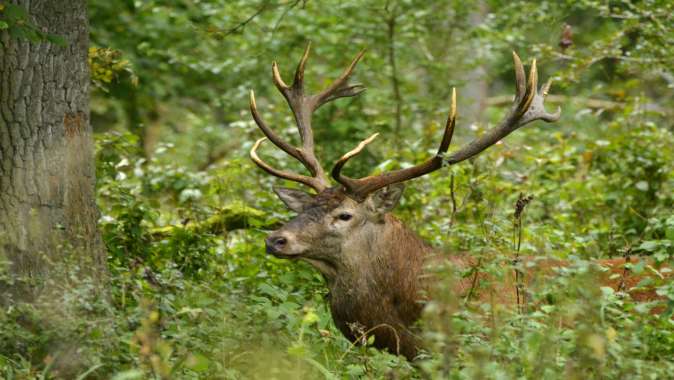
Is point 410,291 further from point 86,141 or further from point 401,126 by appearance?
point 401,126

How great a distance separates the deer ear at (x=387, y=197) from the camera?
20.8ft

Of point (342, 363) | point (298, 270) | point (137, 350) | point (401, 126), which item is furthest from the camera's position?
point (401, 126)

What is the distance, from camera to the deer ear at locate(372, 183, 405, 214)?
20.8ft

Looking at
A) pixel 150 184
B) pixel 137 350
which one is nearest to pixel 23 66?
pixel 137 350

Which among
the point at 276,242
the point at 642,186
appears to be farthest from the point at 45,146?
the point at 642,186

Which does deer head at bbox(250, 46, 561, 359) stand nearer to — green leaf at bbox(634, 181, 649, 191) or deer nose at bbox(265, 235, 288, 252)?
deer nose at bbox(265, 235, 288, 252)

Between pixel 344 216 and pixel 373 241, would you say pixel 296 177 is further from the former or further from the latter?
pixel 373 241

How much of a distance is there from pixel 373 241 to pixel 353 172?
286 cm

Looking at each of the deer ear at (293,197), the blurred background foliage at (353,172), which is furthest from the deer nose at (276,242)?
the deer ear at (293,197)

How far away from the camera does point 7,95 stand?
5.42 metres

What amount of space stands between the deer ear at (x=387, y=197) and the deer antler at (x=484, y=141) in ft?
0.10

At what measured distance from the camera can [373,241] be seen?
6.28m

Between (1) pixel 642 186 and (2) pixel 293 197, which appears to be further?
(1) pixel 642 186

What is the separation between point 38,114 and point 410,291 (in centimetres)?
221
